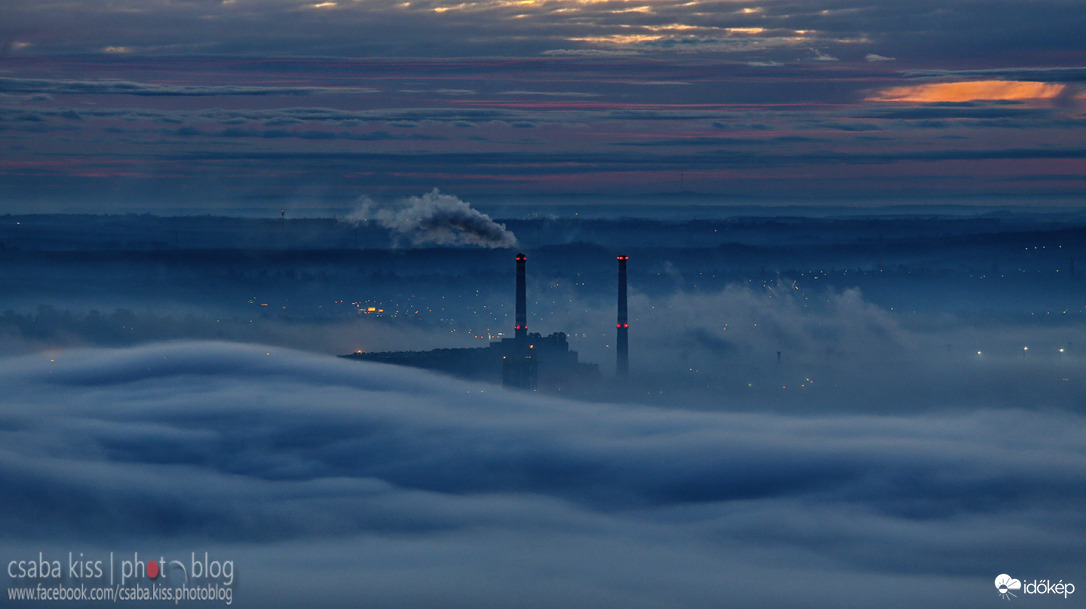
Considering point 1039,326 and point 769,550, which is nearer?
point 769,550

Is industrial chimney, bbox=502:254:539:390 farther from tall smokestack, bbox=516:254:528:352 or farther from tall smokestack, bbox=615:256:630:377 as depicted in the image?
tall smokestack, bbox=615:256:630:377

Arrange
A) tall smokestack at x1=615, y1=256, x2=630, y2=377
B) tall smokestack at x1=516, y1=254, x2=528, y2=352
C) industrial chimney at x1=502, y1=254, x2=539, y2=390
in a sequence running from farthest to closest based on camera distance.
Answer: tall smokestack at x1=615, y1=256, x2=630, y2=377, industrial chimney at x1=502, y1=254, x2=539, y2=390, tall smokestack at x1=516, y1=254, x2=528, y2=352

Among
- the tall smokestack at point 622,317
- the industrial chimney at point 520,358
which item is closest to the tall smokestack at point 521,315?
the industrial chimney at point 520,358

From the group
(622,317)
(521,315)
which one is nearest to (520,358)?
(521,315)

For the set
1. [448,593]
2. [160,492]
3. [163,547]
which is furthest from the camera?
[160,492]

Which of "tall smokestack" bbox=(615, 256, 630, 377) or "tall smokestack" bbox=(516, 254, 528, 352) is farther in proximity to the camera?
"tall smokestack" bbox=(615, 256, 630, 377)

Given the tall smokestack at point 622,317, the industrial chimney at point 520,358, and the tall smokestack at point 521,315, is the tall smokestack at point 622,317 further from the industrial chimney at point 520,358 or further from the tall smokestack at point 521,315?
the tall smokestack at point 521,315

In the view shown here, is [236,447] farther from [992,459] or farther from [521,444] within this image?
[992,459]

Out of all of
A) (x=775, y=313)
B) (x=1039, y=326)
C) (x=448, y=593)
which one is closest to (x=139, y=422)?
(x=448, y=593)

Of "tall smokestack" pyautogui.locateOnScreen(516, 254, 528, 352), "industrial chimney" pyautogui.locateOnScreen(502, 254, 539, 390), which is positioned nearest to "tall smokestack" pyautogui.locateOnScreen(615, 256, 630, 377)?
"industrial chimney" pyautogui.locateOnScreen(502, 254, 539, 390)

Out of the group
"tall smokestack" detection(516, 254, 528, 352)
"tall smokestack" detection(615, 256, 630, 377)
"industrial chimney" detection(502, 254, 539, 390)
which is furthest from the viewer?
"tall smokestack" detection(615, 256, 630, 377)

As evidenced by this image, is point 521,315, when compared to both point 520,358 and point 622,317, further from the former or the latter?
point 622,317
